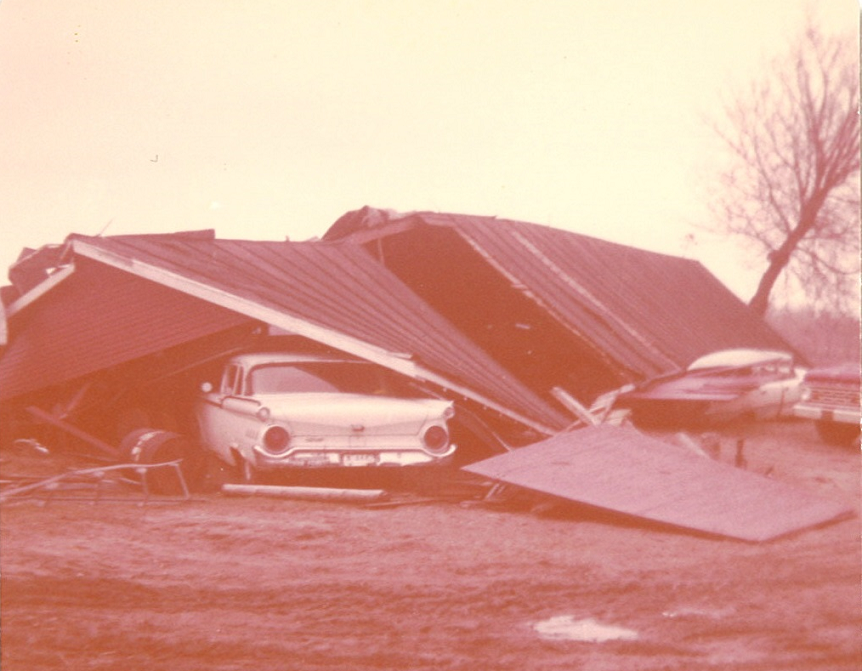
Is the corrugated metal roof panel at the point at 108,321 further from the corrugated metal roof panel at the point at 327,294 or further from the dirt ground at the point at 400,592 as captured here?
the dirt ground at the point at 400,592

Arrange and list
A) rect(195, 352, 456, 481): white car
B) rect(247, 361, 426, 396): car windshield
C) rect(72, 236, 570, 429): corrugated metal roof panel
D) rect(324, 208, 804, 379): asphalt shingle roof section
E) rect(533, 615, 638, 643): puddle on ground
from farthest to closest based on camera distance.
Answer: rect(324, 208, 804, 379): asphalt shingle roof section, rect(72, 236, 570, 429): corrugated metal roof panel, rect(247, 361, 426, 396): car windshield, rect(195, 352, 456, 481): white car, rect(533, 615, 638, 643): puddle on ground

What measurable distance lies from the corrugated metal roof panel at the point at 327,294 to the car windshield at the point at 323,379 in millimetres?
260

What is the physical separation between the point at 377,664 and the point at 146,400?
5688 millimetres

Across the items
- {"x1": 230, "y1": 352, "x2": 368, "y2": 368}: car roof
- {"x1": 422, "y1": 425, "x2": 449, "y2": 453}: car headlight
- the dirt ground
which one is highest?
{"x1": 230, "y1": 352, "x2": 368, "y2": 368}: car roof

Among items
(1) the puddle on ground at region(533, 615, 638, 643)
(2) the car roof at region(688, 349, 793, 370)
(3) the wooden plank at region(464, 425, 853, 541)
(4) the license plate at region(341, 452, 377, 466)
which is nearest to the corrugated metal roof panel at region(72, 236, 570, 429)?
(4) the license plate at region(341, 452, 377, 466)

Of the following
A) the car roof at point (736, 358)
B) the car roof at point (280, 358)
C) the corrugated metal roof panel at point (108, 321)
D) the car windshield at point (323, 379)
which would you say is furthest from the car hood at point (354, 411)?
the car roof at point (736, 358)

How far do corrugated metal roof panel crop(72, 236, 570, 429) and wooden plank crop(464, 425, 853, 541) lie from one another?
4.96 feet

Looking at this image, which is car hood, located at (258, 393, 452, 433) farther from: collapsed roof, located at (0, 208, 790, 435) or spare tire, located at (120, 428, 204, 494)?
spare tire, located at (120, 428, 204, 494)

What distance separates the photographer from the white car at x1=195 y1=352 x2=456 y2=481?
795 cm

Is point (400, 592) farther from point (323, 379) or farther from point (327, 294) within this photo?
point (327, 294)

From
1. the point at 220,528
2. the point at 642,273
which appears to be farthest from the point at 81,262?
the point at 642,273

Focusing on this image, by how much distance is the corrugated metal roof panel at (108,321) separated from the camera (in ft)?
29.6

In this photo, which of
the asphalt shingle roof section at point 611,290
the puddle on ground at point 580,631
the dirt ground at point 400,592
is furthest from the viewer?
the asphalt shingle roof section at point 611,290

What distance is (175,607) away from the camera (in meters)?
4.86
